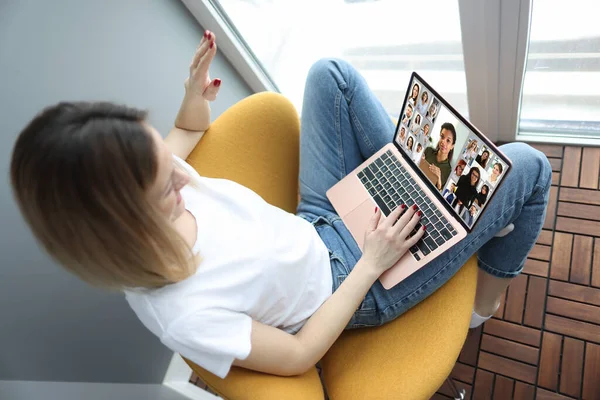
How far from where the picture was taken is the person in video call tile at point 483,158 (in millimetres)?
778

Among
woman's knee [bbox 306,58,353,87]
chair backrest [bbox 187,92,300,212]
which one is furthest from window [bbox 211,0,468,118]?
chair backrest [bbox 187,92,300,212]

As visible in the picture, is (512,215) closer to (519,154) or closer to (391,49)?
(519,154)

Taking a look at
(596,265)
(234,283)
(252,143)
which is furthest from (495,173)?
(596,265)

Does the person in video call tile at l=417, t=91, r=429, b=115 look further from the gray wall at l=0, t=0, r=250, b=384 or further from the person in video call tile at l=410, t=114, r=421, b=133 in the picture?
the gray wall at l=0, t=0, r=250, b=384

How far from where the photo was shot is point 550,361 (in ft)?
4.31

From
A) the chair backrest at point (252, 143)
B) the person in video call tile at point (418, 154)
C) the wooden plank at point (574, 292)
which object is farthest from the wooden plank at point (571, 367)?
the chair backrest at point (252, 143)

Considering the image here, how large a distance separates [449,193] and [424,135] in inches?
5.2

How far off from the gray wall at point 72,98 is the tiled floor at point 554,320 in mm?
983

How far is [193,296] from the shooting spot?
0.74m

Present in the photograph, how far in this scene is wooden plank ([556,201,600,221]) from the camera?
146cm

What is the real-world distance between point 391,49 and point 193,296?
1.20 m

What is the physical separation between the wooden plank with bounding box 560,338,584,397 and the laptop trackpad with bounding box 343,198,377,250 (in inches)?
31.2

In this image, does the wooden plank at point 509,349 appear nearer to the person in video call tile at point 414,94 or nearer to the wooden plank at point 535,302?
the wooden plank at point 535,302

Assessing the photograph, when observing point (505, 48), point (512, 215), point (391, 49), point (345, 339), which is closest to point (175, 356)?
point (345, 339)
